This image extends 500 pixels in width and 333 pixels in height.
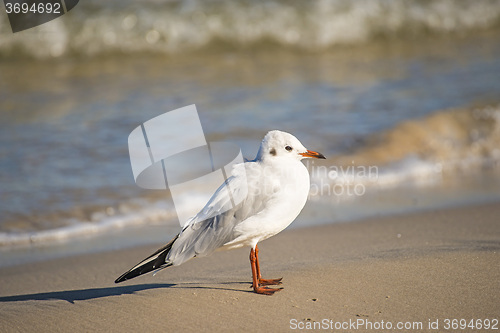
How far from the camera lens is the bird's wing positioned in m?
3.53

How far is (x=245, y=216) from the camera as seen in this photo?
3541 mm

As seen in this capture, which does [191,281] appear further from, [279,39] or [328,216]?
[279,39]

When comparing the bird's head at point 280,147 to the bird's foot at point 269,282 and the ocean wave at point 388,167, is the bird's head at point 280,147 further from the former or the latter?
the ocean wave at point 388,167

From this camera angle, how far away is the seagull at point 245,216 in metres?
3.52

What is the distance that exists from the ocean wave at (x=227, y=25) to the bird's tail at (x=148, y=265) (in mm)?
10615

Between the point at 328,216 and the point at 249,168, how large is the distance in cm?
206

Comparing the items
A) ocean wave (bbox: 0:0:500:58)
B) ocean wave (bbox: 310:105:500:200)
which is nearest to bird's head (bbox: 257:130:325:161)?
ocean wave (bbox: 310:105:500:200)

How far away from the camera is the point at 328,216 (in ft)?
18.4

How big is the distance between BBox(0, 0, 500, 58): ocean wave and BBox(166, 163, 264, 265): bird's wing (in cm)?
1050

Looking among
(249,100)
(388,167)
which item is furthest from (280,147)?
(249,100)

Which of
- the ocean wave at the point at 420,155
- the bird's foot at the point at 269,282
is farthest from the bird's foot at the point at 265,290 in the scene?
the ocean wave at the point at 420,155

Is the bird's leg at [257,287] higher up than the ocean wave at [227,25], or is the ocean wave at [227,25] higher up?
the ocean wave at [227,25]

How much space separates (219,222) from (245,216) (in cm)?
15

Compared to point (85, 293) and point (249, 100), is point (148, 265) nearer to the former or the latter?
point (85, 293)
